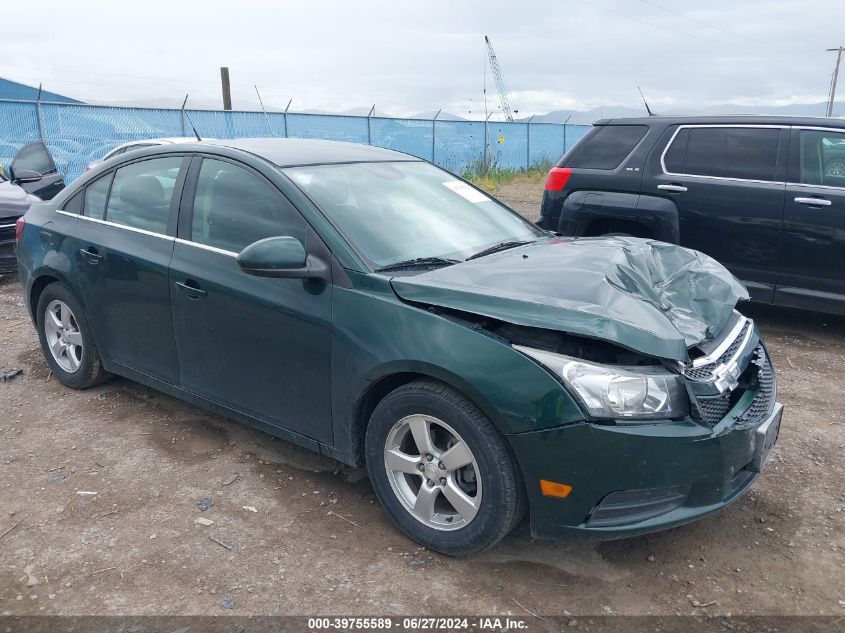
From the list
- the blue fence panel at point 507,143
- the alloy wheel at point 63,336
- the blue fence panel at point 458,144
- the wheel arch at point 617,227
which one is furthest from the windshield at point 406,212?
the blue fence panel at point 507,143

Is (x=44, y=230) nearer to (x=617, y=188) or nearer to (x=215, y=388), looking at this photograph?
(x=215, y=388)

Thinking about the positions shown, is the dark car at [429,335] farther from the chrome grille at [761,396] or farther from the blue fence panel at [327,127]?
the blue fence panel at [327,127]

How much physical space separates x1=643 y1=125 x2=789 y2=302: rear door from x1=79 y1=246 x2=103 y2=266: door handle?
4.48 meters

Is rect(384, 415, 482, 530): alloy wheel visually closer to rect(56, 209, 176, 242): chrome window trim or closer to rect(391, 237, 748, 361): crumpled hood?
rect(391, 237, 748, 361): crumpled hood

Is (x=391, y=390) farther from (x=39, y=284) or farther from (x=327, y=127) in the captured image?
(x=327, y=127)

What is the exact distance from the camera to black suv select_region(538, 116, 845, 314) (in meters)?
5.67

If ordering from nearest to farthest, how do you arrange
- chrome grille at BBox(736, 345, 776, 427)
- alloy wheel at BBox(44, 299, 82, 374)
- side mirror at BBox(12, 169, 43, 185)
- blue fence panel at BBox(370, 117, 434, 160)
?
chrome grille at BBox(736, 345, 776, 427), alloy wheel at BBox(44, 299, 82, 374), side mirror at BBox(12, 169, 43, 185), blue fence panel at BBox(370, 117, 434, 160)

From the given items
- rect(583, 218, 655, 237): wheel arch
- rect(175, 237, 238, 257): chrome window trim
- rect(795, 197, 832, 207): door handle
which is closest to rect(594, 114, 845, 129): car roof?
rect(795, 197, 832, 207): door handle

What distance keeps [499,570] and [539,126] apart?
88.0ft

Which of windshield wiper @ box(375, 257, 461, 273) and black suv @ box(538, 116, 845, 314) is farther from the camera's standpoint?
black suv @ box(538, 116, 845, 314)

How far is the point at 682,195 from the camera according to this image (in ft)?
20.3

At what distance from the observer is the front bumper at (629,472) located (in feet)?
8.42

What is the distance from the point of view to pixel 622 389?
260 centimetres

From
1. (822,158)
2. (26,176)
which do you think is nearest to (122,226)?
(822,158)
